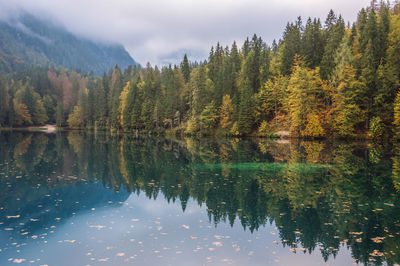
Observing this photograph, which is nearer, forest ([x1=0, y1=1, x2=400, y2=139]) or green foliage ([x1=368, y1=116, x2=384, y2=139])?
green foliage ([x1=368, y1=116, x2=384, y2=139])

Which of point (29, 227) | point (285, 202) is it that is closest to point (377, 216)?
point (285, 202)

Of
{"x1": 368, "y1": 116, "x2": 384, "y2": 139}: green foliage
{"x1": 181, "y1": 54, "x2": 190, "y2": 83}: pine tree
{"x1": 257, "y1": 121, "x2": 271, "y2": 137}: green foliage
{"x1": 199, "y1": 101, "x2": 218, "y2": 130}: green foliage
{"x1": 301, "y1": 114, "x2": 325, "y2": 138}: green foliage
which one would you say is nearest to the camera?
{"x1": 368, "y1": 116, "x2": 384, "y2": 139}: green foliage

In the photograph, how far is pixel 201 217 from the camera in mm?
12297

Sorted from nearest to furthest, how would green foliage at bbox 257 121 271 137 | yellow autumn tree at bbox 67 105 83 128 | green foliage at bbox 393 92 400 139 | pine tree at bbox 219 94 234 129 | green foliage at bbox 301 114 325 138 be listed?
green foliage at bbox 393 92 400 139
green foliage at bbox 301 114 325 138
green foliage at bbox 257 121 271 137
pine tree at bbox 219 94 234 129
yellow autumn tree at bbox 67 105 83 128

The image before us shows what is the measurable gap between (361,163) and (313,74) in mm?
36529

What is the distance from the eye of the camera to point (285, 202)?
46.2ft

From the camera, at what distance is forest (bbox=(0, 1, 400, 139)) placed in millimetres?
50625

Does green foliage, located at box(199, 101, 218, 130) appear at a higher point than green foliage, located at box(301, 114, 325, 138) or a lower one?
higher

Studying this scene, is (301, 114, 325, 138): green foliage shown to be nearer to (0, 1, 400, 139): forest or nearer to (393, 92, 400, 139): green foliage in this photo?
(0, 1, 400, 139): forest

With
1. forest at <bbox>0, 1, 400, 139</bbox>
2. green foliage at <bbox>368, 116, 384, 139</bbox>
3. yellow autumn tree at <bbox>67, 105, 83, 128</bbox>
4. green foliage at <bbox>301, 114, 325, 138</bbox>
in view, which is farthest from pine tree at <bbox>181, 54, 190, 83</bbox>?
green foliage at <bbox>368, 116, 384, 139</bbox>

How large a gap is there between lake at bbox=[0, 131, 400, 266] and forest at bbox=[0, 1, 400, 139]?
3310cm

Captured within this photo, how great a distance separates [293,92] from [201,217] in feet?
160

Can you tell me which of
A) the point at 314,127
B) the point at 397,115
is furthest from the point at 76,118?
the point at 397,115

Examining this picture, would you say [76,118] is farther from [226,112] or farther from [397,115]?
[397,115]
